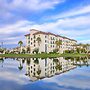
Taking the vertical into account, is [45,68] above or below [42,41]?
below

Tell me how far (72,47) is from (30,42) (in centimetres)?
4315

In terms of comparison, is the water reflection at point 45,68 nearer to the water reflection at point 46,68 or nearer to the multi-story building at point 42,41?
the water reflection at point 46,68

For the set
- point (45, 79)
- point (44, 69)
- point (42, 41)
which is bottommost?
point (45, 79)

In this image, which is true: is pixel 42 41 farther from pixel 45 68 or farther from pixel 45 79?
pixel 45 79

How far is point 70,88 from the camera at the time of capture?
1855 cm

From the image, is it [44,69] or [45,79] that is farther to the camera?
[44,69]

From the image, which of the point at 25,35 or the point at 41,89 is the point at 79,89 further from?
the point at 25,35

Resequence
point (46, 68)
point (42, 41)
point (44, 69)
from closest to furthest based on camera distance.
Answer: point (44, 69) < point (46, 68) < point (42, 41)

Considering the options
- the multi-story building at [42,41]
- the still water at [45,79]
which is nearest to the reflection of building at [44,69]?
the still water at [45,79]

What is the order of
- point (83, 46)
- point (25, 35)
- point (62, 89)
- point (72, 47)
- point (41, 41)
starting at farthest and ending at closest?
point (72, 47), point (83, 46), point (25, 35), point (41, 41), point (62, 89)

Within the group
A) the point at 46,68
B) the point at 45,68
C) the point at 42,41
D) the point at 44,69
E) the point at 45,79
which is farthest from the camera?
the point at 42,41

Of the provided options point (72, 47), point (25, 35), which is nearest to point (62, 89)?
point (25, 35)

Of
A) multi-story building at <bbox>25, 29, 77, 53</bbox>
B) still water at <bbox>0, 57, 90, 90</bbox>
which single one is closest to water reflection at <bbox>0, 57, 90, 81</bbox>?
still water at <bbox>0, 57, 90, 90</bbox>

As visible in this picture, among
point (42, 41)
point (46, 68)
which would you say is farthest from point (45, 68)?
point (42, 41)
